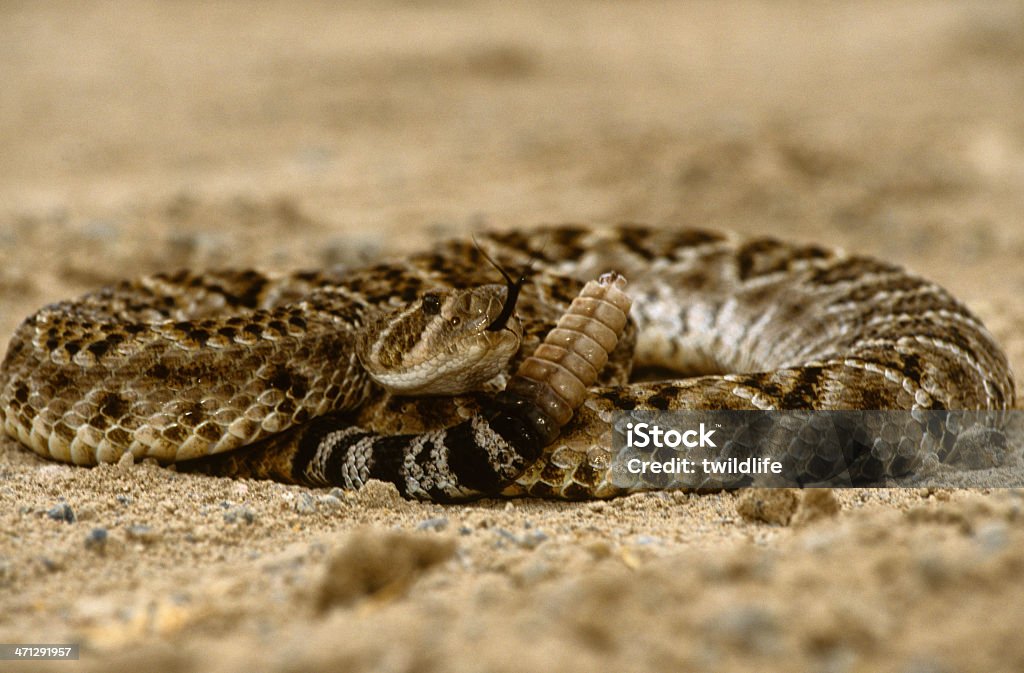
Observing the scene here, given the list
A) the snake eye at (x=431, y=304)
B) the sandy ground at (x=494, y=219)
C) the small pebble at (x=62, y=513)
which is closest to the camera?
the sandy ground at (x=494, y=219)

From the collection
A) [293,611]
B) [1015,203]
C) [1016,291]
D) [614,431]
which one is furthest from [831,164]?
[293,611]

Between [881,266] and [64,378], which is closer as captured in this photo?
[64,378]

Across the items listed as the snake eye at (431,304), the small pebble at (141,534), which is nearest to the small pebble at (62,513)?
the small pebble at (141,534)

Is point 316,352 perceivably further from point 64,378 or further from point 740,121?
point 740,121

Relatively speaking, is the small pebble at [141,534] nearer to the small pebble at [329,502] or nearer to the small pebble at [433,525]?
the small pebble at [329,502]

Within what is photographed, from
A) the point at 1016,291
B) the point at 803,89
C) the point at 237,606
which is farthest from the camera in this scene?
the point at 803,89

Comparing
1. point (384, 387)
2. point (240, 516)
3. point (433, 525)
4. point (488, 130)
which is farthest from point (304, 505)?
point (488, 130)

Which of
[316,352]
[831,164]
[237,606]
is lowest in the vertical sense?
[237,606]
